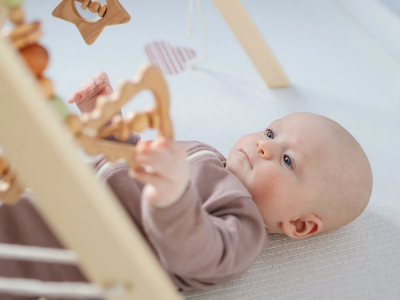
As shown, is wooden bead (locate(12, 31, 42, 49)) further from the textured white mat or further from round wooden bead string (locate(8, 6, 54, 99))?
the textured white mat

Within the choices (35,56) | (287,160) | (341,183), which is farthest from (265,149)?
(35,56)

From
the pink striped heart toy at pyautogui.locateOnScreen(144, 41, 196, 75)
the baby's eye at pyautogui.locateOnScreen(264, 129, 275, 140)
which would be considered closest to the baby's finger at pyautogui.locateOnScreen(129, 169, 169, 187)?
the baby's eye at pyautogui.locateOnScreen(264, 129, 275, 140)

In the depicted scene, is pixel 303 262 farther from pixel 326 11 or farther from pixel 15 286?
pixel 326 11

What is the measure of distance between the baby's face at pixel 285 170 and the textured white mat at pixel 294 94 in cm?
11

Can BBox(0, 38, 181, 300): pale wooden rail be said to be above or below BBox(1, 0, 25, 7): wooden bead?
below

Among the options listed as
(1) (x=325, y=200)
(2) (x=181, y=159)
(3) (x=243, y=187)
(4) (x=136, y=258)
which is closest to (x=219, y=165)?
(3) (x=243, y=187)

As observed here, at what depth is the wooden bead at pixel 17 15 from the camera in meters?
0.44

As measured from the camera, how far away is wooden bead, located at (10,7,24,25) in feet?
1.45

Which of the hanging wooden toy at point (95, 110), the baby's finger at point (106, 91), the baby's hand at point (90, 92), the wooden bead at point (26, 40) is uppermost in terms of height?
the wooden bead at point (26, 40)

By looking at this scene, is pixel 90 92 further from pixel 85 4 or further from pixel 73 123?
pixel 73 123

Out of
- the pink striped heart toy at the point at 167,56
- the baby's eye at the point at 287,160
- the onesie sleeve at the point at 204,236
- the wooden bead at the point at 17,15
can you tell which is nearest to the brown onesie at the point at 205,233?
the onesie sleeve at the point at 204,236

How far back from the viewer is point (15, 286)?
424mm

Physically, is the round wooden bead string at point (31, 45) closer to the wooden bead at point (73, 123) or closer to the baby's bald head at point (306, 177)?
the wooden bead at point (73, 123)

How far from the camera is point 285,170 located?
2.88 feet
